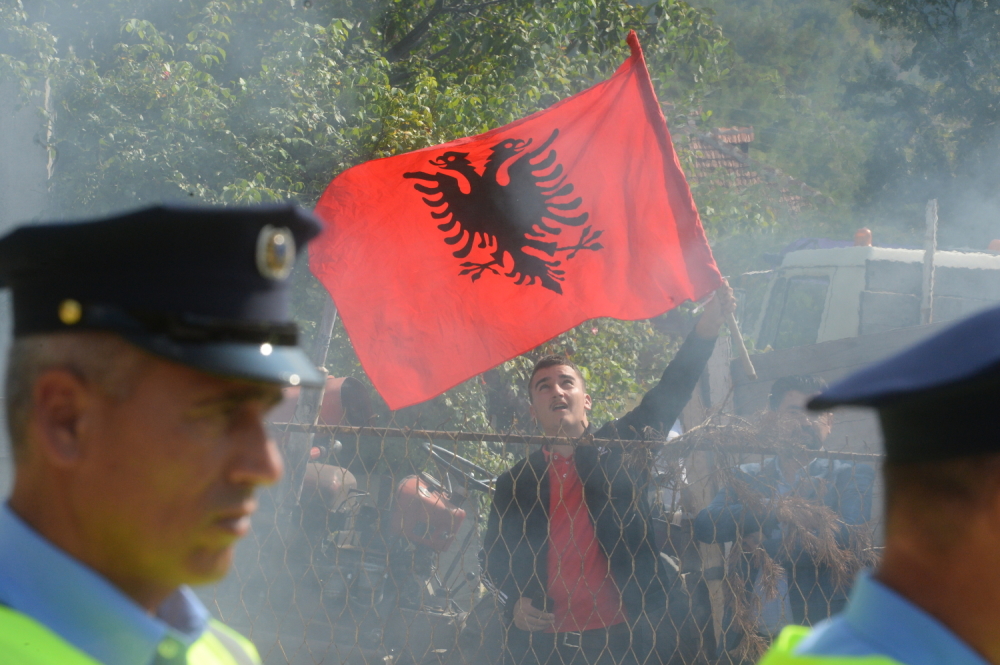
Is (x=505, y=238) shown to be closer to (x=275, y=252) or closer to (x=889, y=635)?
(x=275, y=252)

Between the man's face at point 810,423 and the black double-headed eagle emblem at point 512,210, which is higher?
the black double-headed eagle emblem at point 512,210

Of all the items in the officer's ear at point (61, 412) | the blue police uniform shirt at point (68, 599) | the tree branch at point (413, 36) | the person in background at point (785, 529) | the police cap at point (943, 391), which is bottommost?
the person in background at point (785, 529)

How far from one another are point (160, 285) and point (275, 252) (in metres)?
0.16

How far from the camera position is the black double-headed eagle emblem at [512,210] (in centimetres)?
429

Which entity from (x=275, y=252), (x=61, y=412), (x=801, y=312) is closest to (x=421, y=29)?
(x=801, y=312)

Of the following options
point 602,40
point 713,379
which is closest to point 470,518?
point 713,379

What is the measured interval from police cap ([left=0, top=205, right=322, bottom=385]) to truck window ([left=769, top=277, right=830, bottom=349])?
7957mm

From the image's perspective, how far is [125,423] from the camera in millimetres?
1025

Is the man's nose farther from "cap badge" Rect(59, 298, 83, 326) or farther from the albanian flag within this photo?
the albanian flag

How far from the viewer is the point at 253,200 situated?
5.41 meters

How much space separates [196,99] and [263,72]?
19.1 inches

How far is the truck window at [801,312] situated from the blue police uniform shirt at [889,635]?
759cm

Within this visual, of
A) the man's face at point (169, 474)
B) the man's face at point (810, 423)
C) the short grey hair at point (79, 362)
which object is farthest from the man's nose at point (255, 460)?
the man's face at point (810, 423)

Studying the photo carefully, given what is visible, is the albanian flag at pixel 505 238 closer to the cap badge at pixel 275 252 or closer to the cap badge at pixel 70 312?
the cap badge at pixel 275 252
